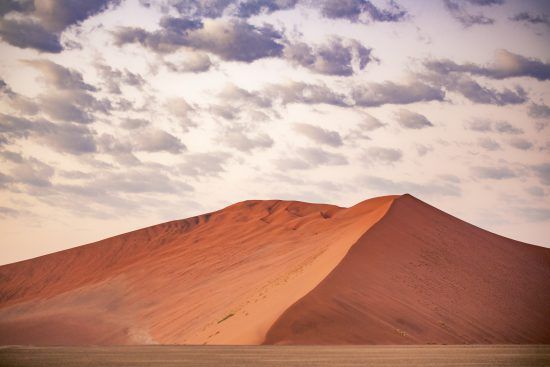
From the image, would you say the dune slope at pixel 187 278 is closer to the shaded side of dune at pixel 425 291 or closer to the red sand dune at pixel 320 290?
the red sand dune at pixel 320 290

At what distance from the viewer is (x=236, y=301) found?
54312mm

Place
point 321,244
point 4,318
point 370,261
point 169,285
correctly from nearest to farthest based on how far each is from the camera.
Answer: point 370,261 < point 321,244 < point 169,285 < point 4,318

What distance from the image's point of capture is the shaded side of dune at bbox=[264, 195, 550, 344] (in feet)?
119

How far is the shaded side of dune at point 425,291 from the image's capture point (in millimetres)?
36375

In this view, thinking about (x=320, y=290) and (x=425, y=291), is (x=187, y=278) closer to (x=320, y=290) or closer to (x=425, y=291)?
(x=425, y=291)

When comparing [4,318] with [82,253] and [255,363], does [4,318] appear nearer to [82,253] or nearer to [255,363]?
[82,253]

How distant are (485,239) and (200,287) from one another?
28060 mm

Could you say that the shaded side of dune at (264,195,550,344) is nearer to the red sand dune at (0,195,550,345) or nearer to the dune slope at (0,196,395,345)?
the red sand dune at (0,195,550,345)

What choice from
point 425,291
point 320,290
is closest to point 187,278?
point 425,291

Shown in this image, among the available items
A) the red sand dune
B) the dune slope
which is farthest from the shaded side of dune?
the dune slope

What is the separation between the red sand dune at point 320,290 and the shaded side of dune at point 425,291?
0.12 metres

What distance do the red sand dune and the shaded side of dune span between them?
4.8 inches

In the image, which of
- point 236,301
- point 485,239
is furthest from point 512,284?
point 236,301

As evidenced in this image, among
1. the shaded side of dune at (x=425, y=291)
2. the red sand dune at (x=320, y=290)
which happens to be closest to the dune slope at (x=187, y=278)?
the red sand dune at (x=320, y=290)
